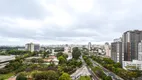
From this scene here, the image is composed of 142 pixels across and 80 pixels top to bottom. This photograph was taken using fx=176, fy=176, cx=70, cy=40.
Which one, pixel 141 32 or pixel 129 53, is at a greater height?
pixel 141 32

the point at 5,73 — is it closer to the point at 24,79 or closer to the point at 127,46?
the point at 24,79

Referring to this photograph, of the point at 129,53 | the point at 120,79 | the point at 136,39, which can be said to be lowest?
the point at 120,79

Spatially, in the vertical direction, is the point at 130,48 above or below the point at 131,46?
below

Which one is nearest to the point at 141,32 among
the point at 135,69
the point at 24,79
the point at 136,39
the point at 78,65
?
the point at 136,39

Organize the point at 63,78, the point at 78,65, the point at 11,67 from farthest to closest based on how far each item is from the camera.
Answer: the point at 78,65 < the point at 11,67 < the point at 63,78

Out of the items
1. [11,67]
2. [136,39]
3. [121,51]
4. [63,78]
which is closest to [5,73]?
[11,67]

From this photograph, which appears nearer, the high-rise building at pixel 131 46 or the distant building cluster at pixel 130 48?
the distant building cluster at pixel 130 48

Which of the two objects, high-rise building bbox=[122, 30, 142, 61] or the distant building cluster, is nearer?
the distant building cluster

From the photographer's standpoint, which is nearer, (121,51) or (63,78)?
(63,78)

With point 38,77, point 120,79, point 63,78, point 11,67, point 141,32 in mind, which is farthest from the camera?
point 141,32
